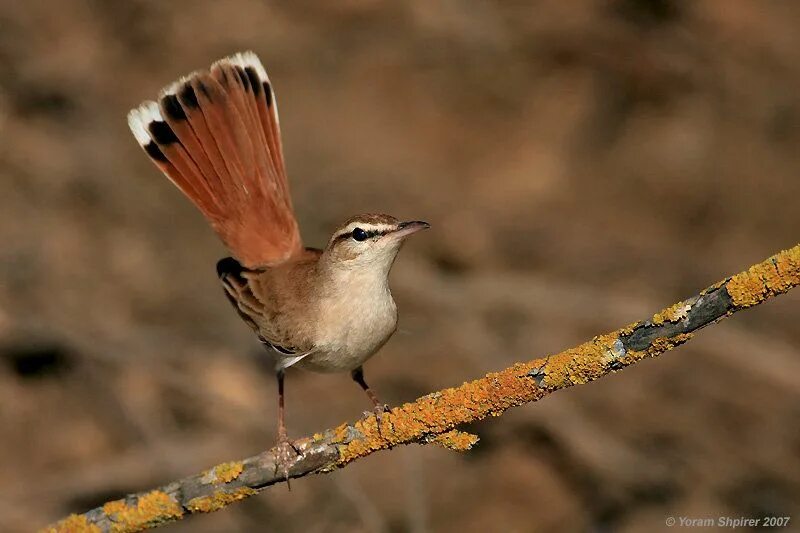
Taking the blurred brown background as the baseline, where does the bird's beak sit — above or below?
below

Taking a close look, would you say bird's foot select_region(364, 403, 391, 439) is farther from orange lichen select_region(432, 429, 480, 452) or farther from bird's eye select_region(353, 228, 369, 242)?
bird's eye select_region(353, 228, 369, 242)

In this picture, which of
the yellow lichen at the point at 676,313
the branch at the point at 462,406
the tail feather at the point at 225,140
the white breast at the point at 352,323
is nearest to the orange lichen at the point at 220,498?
the branch at the point at 462,406

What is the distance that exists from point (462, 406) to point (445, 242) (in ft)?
17.0

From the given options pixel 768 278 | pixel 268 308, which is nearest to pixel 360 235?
pixel 268 308

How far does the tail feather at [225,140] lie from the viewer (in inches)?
190

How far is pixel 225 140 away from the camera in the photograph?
190 inches

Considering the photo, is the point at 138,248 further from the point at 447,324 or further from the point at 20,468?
the point at 447,324

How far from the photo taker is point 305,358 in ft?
13.8

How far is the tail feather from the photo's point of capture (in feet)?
15.8

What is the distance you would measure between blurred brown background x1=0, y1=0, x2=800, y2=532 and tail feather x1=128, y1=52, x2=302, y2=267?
218 centimetres

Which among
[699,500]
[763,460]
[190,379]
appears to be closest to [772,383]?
[763,460]

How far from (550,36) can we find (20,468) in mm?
5605

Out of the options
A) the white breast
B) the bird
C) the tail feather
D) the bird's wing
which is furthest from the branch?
the tail feather

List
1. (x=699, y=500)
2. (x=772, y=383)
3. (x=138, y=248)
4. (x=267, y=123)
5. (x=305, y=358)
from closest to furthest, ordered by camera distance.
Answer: (x=305, y=358)
(x=267, y=123)
(x=699, y=500)
(x=772, y=383)
(x=138, y=248)
